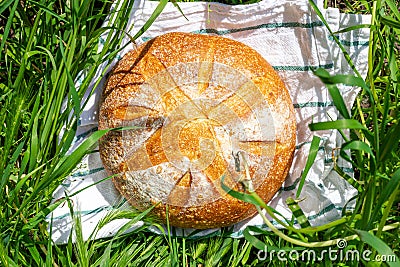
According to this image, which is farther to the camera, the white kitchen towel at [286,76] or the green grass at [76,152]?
the white kitchen towel at [286,76]

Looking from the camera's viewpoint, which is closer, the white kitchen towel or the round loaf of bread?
the round loaf of bread

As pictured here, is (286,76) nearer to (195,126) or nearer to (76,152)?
(195,126)

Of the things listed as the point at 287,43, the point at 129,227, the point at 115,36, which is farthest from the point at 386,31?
the point at 129,227

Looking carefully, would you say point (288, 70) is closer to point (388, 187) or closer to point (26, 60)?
point (388, 187)

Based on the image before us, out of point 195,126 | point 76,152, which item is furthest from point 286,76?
point 76,152
